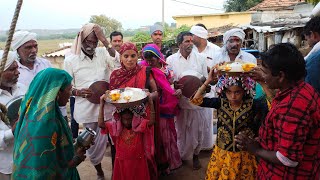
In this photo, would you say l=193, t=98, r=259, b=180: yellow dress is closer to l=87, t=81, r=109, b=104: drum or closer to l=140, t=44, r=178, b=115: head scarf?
l=140, t=44, r=178, b=115: head scarf

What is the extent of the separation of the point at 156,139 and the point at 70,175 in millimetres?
1545

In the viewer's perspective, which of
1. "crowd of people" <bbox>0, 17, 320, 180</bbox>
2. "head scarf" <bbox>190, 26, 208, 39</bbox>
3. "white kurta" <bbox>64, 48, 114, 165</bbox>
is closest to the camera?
"crowd of people" <bbox>0, 17, 320, 180</bbox>

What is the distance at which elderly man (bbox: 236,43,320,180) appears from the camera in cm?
175

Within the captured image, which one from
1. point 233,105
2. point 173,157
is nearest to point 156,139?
point 173,157

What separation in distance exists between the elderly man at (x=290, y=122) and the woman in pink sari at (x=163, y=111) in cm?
189

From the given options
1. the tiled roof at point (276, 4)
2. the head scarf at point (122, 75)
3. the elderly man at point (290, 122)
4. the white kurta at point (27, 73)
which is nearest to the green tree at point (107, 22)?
the tiled roof at point (276, 4)

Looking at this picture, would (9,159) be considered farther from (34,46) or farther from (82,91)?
(34,46)

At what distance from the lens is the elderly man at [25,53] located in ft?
11.9

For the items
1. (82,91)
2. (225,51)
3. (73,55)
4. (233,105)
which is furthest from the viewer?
(225,51)

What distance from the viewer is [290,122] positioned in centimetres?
175

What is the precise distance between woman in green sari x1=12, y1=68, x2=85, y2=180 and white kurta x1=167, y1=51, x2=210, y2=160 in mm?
2295

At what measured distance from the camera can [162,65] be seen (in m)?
4.03

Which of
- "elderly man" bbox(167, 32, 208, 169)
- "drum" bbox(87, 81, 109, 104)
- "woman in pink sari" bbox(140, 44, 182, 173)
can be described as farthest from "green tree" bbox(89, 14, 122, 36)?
"drum" bbox(87, 81, 109, 104)

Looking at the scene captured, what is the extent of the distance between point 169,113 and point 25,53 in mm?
1984
